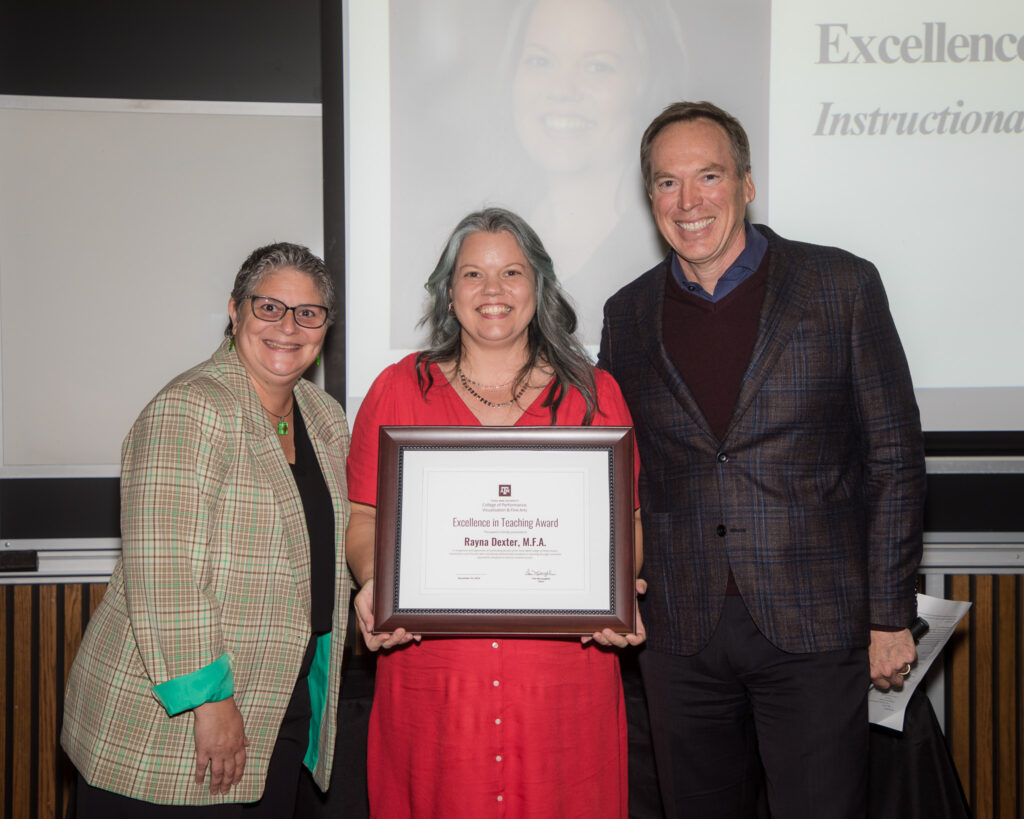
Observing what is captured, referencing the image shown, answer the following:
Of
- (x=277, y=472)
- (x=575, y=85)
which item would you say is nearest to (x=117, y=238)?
(x=277, y=472)

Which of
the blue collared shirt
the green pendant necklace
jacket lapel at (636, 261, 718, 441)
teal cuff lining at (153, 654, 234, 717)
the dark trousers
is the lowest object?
the dark trousers

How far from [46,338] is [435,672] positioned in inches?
78.3

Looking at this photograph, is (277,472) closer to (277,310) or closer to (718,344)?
(277,310)

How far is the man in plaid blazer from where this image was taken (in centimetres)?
173

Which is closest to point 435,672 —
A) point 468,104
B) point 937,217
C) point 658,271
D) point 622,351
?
point 622,351

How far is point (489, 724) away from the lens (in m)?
1.67

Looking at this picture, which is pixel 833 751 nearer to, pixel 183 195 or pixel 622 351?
pixel 622 351

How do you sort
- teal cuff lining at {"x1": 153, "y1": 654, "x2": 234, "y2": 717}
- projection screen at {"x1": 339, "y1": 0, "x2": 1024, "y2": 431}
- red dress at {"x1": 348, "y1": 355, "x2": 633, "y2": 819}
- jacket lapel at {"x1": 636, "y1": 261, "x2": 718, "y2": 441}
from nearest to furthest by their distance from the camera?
teal cuff lining at {"x1": 153, "y1": 654, "x2": 234, "y2": 717} → red dress at {"x1": 348, "y1": 355, "x2": 633, "y2": 819} → jacket lapel at {"x1": 636, "y1": 261, "x2": 718, "y2": 441} → projection screen at {"x1": 339, "y1": 0, "x2": 1024, "y2": 431}

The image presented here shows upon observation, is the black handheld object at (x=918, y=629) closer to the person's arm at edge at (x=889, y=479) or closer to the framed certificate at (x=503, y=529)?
the person's arm at edge at (x=889, y=479)

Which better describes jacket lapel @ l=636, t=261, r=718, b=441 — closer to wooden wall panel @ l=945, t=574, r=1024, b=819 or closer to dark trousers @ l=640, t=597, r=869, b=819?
dark trousers @ l=640, t=597, r=869, b=819

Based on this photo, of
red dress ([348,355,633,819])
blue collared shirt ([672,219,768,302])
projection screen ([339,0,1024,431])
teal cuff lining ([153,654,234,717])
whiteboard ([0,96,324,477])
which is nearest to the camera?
teal cuff lining ([153,654,234,717])

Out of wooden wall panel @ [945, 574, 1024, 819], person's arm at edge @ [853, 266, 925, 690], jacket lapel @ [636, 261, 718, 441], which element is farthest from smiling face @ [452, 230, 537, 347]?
wooden wall panel @ [945, 574, 1024, 819]

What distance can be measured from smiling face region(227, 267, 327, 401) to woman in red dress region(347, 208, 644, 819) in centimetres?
19

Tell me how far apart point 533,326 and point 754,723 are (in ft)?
3.57
